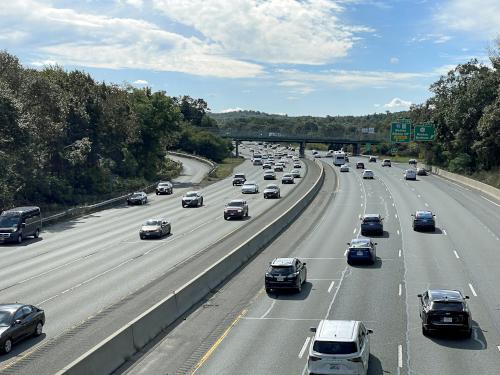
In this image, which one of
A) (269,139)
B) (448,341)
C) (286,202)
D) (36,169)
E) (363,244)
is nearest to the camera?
(448,341)

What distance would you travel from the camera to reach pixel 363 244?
35.0 meters

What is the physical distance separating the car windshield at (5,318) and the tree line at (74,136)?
37.8 meters

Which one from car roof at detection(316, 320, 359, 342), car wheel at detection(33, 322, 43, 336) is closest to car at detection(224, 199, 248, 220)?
car wheel at detection(33, 322, 43, 336)

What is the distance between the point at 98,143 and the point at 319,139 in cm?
8489

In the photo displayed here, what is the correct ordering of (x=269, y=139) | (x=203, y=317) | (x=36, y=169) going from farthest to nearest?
(x=269, y=139) → (x=36, y=169) → (x=203, y=317)

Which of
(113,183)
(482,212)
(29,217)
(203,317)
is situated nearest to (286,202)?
(482,212)

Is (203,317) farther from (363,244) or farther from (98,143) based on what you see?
(98,143)

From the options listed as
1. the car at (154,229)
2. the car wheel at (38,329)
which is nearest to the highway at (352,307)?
the car wheel at (38,329)

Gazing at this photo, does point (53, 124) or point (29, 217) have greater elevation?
point (53, 124)

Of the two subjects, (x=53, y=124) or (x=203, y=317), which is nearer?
(x=203, y=317)

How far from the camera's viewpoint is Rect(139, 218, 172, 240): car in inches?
1772

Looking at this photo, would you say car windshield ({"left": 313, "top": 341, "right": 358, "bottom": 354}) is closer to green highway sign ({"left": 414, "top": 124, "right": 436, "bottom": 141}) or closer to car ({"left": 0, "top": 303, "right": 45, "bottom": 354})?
car ({"left": 0, "top": 303, "right": 45, "bottom": 354})

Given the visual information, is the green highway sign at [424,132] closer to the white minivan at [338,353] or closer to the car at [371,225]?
the car at [371,225]

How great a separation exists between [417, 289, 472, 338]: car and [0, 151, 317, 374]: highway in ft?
31.6
